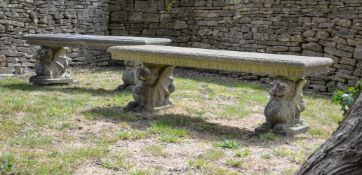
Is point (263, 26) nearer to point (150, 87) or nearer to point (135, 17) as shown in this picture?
point (135, 17)

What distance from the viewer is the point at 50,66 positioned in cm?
714

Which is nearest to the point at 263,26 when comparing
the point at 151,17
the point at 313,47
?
the point at 313,47

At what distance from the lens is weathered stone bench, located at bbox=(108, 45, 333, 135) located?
13.9 ft

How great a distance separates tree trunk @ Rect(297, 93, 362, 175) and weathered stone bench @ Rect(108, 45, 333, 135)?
273 centimetres

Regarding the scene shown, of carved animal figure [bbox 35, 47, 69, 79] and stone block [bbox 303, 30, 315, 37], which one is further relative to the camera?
stone block [bbox 303, 30, 315, 37]

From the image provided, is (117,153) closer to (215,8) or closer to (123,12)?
(215,8)

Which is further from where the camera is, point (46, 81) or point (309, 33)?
point (309, 33)

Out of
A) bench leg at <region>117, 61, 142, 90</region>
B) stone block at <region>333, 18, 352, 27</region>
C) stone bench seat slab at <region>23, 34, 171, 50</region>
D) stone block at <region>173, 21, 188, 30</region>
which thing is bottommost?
bench leg at <region>117, 61, 142, 90</region>

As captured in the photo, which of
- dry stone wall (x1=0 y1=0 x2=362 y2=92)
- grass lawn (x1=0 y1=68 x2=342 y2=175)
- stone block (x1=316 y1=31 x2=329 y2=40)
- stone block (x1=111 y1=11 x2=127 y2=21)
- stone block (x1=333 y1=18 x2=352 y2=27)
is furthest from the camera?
stone block (x1=111 y1=11 x2=127 y2=21)

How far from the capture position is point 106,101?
6055 mm

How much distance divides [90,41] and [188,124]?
2.30 m

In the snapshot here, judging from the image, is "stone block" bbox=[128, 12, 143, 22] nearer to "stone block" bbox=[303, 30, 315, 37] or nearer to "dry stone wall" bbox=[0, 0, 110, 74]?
"dry stone wall" bbox=[0, 0, 110, 74]

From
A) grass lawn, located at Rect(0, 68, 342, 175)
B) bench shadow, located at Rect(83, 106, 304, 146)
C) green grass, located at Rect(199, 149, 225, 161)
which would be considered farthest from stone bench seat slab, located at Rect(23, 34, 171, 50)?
green grass, located at Rect(199, 149, 225, 161)

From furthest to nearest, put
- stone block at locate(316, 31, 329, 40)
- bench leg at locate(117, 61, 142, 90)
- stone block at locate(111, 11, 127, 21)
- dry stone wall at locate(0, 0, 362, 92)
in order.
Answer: stone block at locate(111, 11, 127, 21)
stone block at locate(316, 31, 329, 40)
dry stone wall at locate(0, 0, 362, 92)
bench leg at locate(117, 61, 142, 90)
